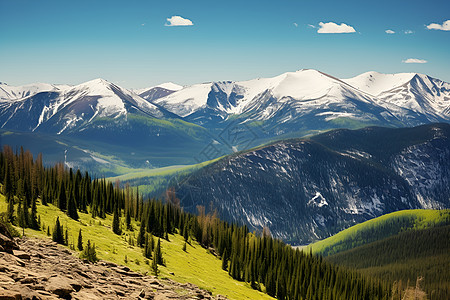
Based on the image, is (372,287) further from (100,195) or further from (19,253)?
(19,253)

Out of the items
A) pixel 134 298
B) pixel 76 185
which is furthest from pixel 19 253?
pixel 76 185

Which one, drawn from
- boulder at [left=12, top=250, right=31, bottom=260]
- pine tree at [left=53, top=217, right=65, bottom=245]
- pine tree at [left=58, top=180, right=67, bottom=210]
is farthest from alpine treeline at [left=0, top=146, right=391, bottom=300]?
boulder at [left=12, top=250, right=31, bottom=260]

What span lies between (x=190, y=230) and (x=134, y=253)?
7563 centimetres

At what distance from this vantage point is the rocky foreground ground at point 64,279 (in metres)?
40.2

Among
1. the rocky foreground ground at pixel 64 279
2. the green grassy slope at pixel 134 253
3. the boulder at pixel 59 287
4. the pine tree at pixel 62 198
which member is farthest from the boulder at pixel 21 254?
the pine tree at pixel 62 198

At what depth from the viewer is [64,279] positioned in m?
Result: 45.9

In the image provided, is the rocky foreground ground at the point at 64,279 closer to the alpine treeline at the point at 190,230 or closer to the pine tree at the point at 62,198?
the alpine treeline at the point at 190,230

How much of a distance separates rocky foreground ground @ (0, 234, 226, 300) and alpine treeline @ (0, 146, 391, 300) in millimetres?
28703

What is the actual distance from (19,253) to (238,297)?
191 ft

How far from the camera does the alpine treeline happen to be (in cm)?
11494

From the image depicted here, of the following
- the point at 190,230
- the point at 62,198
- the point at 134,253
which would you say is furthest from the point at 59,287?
the point at 190,230

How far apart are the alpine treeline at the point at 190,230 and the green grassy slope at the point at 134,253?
12.6ft


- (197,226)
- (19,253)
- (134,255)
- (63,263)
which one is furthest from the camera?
(197,226)

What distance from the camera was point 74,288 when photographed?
4581 centimetres
